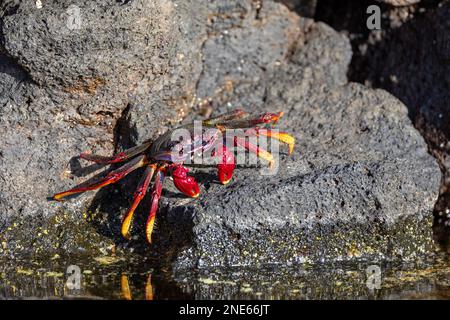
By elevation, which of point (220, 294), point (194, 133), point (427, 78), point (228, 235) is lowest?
point (220, 294)

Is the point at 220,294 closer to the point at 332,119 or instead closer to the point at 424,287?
the point at 424,287

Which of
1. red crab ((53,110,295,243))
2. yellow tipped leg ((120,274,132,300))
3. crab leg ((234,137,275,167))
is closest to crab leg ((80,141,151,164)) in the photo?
red crab ((53,110,295,243))

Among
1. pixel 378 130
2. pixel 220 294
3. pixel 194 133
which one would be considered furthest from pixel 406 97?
pixel 220 294

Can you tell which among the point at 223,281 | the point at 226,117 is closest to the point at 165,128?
the point at 226,117

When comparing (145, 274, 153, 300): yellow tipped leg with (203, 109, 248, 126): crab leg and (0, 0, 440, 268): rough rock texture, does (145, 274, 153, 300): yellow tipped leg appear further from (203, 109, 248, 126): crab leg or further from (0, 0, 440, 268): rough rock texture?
(203, 109, 248, 126): crab leg

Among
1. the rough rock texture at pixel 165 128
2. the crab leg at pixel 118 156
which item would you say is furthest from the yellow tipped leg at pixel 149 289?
the crab leg at pixel 118 156

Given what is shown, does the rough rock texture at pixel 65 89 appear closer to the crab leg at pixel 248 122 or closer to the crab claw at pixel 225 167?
the crab leg at pixel 248 122
